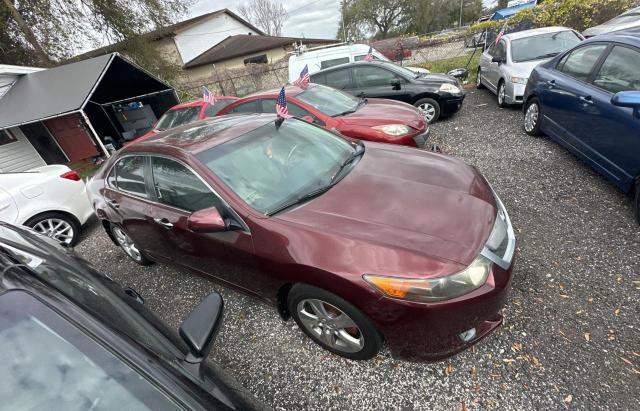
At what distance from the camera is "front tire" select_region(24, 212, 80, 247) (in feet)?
13.0

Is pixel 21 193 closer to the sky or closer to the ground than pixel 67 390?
closer to the ground

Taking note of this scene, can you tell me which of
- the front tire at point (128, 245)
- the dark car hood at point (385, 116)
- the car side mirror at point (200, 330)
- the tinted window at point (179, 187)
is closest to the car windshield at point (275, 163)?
the tinted window at point (179, 187)

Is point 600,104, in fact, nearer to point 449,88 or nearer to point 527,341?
point 527,341

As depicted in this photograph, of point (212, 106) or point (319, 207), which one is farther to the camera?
point (212, 106)

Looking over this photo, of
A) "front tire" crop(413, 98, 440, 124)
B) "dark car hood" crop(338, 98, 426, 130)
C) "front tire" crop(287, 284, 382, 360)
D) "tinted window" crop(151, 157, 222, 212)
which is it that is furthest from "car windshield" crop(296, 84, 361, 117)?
"front tire" crop(287, 284, 382, 360)

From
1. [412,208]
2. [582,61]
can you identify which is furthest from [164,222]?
[582,61]

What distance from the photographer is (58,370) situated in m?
0.90

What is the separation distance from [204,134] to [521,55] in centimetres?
659

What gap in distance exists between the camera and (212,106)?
673cm

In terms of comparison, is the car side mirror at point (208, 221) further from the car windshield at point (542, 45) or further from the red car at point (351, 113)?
the car windshield at point (542, 45)

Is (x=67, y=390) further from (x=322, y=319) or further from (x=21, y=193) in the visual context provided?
(x=21, y=193)

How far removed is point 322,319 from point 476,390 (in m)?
1.05

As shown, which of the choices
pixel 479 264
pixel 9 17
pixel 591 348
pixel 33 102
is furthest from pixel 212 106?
pixel 9 17

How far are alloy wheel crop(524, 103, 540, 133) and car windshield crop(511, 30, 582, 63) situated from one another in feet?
6.16
